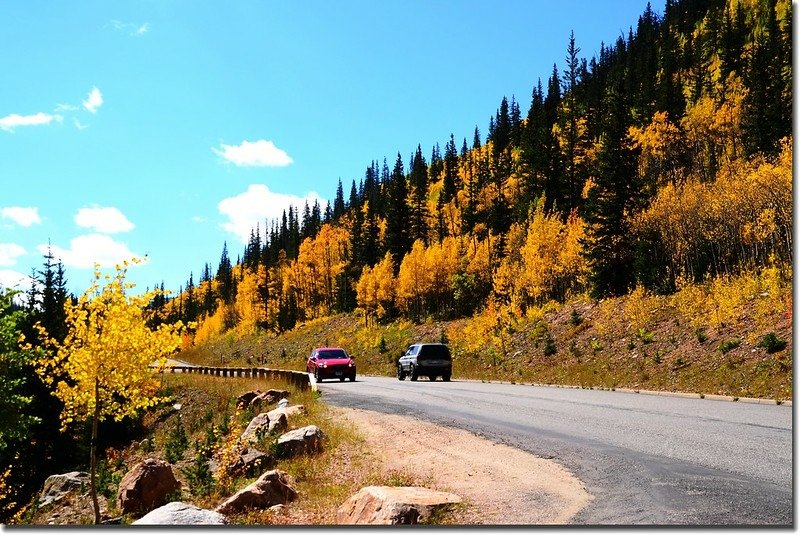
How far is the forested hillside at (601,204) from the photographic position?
39.6 m

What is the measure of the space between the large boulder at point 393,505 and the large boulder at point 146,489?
18.4 ft

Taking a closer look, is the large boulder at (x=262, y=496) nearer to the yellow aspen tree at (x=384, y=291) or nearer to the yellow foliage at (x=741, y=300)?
the yellow foliage at (x=741, y=300)

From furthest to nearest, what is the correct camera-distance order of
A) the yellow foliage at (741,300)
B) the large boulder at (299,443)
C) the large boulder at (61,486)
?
1. the yellow foliage at (741,300)
2. the large boulder at (61,486)
3. the large boulder at (299,443)

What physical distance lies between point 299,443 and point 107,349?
13.9ft

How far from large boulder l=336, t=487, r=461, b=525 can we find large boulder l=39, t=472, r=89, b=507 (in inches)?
542

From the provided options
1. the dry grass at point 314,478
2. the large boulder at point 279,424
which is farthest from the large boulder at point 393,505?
the large boulder at point 279,424

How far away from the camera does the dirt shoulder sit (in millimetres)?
6496

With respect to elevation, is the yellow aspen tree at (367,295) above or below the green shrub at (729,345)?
above

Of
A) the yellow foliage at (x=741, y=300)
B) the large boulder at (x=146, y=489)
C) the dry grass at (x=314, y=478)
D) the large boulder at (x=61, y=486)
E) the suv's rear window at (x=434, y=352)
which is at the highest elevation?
the yellow foliage at (x=741, y=300)

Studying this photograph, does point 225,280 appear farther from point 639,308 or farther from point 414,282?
point 639,308

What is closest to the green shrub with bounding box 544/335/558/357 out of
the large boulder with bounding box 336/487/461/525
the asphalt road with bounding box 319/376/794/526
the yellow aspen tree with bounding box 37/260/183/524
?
the asphalt road with bounding box 319/376/794/526

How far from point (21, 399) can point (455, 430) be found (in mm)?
21002

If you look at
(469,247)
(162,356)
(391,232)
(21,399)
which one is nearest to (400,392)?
(162,356)

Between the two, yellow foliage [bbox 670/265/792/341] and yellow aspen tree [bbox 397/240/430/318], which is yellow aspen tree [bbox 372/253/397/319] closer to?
yellow aspen tree [bbox 397/240/430/318]
